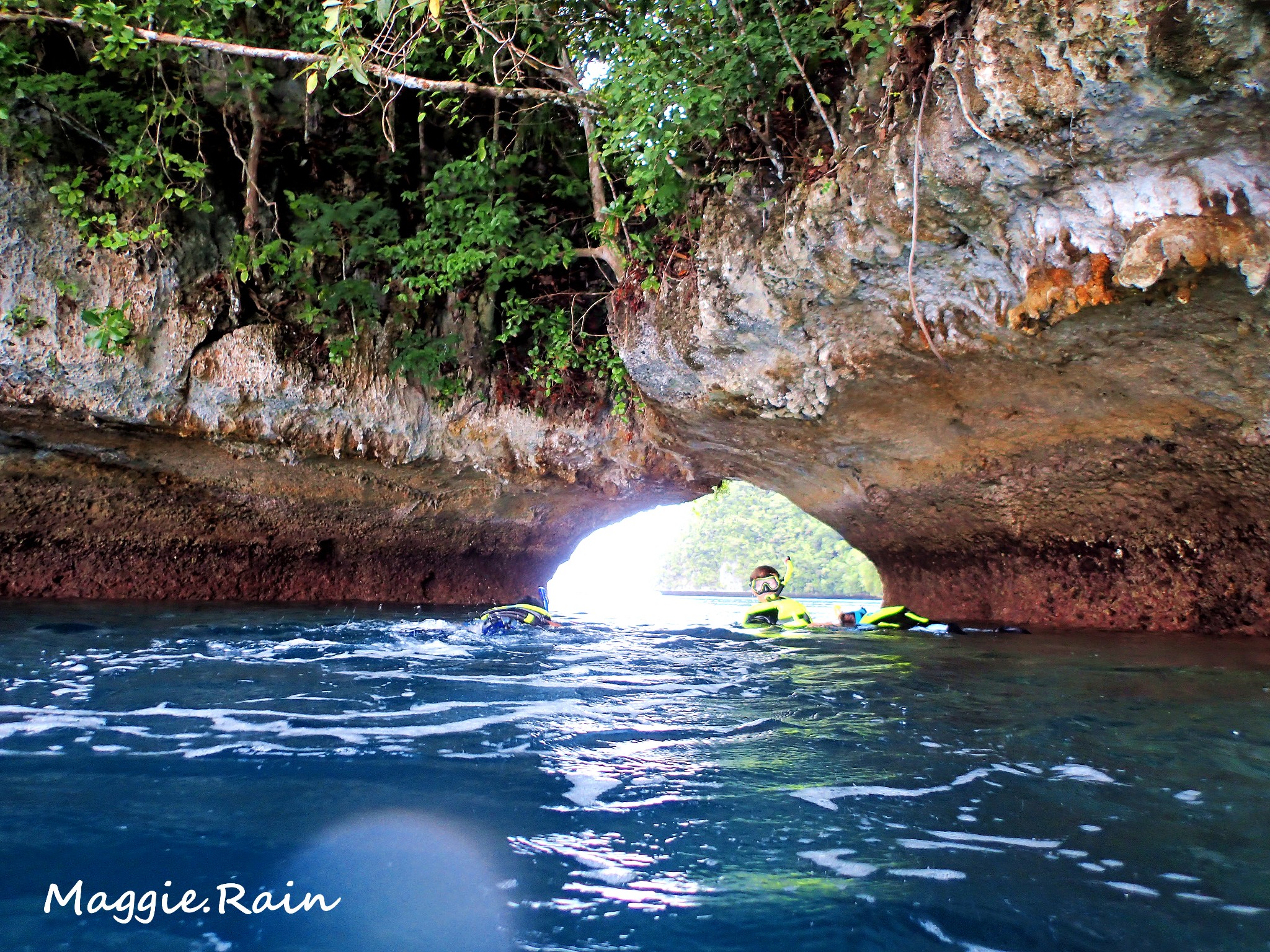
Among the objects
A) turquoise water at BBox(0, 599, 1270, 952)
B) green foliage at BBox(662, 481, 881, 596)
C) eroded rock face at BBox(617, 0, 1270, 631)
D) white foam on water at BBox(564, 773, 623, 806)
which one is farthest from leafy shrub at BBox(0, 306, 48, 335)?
green foliage at BBox(662, 481, 881, 596)

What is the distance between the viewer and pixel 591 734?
3.43 m

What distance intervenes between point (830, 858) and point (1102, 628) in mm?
6891

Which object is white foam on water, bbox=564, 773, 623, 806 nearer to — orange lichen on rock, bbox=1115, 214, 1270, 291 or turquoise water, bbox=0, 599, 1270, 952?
turquoise water, bbox=0, 599, 1270, 952

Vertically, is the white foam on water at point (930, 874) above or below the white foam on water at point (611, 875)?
above

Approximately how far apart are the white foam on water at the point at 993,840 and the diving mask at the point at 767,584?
275 inches

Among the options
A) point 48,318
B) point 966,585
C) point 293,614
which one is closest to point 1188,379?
point 966,585

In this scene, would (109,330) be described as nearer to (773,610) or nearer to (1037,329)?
(773,610)

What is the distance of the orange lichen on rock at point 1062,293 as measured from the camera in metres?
4.50

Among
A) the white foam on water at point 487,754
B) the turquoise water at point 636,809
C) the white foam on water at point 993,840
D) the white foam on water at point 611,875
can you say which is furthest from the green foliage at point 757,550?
the white foam on water at point 611,875

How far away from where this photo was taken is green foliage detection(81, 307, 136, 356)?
702cm

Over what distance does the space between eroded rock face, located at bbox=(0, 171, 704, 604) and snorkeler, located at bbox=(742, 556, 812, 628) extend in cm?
183

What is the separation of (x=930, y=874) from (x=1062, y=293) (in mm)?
3858

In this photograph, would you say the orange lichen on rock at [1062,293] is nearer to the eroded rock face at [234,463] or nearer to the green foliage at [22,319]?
the eroded rock face at [234,463]

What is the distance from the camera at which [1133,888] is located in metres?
1.93
